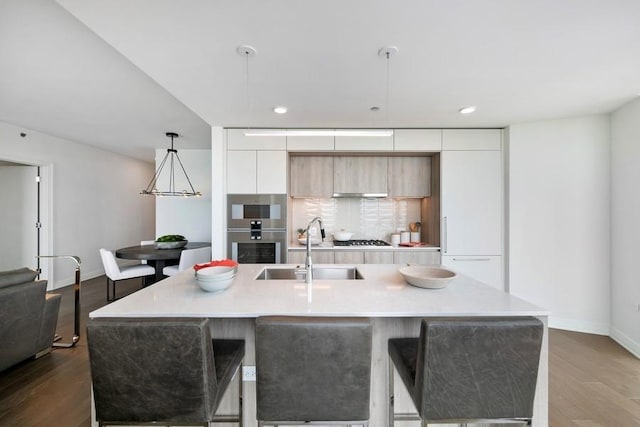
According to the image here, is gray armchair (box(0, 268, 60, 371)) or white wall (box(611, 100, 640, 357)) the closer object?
gray armchair (box(0, 268, 60, 371))

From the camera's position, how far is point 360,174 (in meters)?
3.79

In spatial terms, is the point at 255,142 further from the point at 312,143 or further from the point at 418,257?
the point at 418,257

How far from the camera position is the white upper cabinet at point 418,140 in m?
3.50

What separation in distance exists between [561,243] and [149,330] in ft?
13.8

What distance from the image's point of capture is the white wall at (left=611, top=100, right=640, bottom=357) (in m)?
2.62

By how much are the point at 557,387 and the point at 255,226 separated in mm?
3364

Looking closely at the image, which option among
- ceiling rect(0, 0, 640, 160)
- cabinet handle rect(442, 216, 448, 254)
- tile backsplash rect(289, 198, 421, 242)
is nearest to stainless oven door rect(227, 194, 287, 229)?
tile backsplash rect(289, 198, 421, 242)

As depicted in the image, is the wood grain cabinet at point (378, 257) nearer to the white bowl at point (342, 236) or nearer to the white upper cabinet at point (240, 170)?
the white bowl at point (342, 236)

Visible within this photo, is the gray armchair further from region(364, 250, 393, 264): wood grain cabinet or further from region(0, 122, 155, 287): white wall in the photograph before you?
region(364, 250, 393, 264): wood grain cabinet

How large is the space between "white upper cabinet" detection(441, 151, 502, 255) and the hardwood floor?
4.28 feet

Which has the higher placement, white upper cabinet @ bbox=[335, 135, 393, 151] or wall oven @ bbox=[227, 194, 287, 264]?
white upper cabinet @ bbox=[335, 135, 393, 151]

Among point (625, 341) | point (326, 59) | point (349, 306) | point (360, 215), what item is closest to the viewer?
point (349, 306)

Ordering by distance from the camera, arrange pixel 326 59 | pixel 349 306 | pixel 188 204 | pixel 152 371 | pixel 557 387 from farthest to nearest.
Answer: pixel 188 204, pixel 557 387, pixel 326 59, pixel 349 306, pixel 152 371

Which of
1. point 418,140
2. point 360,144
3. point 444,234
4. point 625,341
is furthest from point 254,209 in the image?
point 625,341
